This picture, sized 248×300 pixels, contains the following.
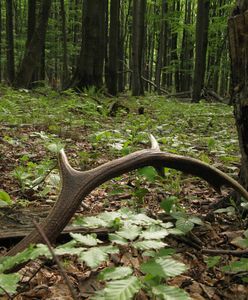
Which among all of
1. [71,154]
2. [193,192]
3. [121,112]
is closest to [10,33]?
[121,112]

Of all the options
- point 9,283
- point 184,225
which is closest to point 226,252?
point 184,225

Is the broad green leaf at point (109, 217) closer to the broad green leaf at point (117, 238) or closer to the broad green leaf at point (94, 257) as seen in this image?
the broad green leaf at point (117, 238)

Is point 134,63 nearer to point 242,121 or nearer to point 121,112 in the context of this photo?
point 121,112

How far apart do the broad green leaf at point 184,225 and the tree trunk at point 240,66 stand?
708mm

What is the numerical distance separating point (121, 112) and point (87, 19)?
199 inches

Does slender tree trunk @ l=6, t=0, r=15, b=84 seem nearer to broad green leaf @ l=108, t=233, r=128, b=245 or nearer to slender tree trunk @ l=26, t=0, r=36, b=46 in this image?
slender tree trunk @ l=26, t=0, r=36, b=46

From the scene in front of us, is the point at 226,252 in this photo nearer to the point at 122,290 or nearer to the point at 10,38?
the point at 122,290

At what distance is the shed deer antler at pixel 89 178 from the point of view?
1.97 metres

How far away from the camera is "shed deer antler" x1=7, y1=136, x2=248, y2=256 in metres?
1.97

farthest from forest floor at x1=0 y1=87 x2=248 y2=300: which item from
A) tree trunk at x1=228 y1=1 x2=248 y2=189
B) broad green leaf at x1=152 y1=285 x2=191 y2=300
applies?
tree trunk at x1=228 y1=1 x2=248 y2=189

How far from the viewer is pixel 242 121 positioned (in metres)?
2.78

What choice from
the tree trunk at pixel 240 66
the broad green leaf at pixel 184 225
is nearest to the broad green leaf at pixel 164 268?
the broad green leaf at pixel 184 225

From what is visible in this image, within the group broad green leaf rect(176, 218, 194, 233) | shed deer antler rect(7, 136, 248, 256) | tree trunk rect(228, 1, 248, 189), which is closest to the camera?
shed deer antler rect(7, 136, 248, 256)

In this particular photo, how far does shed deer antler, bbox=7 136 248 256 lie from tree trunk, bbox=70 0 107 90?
10842 mm
